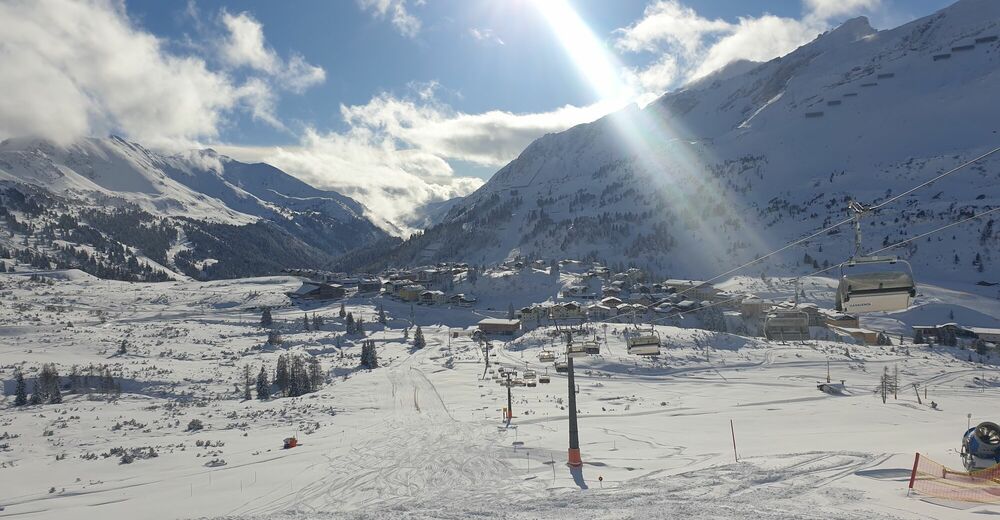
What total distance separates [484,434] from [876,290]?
17.4 meters

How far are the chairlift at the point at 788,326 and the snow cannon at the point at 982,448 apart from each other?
58851mm

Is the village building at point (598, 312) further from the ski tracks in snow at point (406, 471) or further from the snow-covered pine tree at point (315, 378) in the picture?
the ski tracks in snow at point (406, 471)

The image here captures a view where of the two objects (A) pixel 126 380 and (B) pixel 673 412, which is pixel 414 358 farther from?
(B) pixel 673 412

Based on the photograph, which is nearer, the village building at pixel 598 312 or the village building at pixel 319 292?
the village building at pixel 598 312

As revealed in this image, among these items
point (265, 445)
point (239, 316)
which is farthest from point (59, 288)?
point (265, 445)

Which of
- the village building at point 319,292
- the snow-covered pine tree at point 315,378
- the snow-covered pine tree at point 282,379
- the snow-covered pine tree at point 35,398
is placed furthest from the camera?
the village building at point 319,292

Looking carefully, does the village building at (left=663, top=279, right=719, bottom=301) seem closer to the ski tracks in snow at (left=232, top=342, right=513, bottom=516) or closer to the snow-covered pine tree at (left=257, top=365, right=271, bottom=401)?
the snow-covered pine tree at (left=257, top=365, right=271, bottom=401)

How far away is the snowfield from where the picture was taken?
15.3 meters

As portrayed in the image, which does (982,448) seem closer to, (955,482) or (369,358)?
(955,482)

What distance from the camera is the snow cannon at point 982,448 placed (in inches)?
Answer: 601

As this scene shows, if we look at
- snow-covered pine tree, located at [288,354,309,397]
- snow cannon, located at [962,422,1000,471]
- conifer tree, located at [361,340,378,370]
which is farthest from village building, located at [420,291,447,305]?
snow cannon, located at [962,422,1000,471]

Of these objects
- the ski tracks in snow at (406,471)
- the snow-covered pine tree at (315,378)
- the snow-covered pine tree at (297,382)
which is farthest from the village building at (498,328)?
the ski tracks in snow at (406,471)

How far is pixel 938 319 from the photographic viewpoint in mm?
80062

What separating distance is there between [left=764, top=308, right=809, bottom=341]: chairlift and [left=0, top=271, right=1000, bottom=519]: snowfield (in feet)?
27.6
